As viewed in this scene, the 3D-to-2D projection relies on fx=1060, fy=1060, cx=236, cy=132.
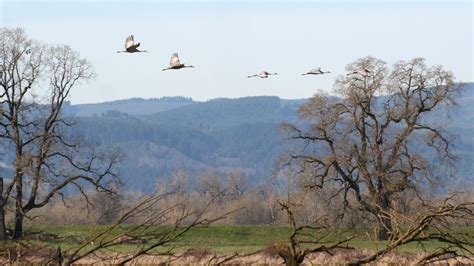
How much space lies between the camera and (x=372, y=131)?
52.9 m

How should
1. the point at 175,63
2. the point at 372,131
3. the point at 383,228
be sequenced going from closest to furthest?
the point at 175,63, the point at 383,228, the point at 372,131

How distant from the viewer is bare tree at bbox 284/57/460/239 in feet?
169

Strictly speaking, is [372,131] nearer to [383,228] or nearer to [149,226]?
[383,228]

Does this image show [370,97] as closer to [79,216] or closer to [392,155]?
[392,155]

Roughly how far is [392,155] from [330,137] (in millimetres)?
3347

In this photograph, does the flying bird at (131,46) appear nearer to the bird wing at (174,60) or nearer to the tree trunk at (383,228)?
the bird wing at (174,60)

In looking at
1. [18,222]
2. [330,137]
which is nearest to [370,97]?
[330,137]

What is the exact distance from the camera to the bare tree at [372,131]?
51.4 m

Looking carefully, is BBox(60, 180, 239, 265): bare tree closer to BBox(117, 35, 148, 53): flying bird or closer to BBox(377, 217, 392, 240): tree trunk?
BBox(377, 217, 392, 240): tree trunk

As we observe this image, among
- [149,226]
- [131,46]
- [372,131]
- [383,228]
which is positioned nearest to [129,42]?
[131,46]

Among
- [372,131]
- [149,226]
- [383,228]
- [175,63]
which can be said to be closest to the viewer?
[149,226]

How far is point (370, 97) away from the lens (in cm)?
5228

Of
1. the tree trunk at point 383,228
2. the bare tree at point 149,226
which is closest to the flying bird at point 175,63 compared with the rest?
the tree trunk at point 383,228

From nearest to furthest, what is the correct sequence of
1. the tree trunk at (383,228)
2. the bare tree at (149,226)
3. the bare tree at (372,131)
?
the bare tree at (149,226) < the tree trunk at (383,228) < the bare tree at (372,131)
